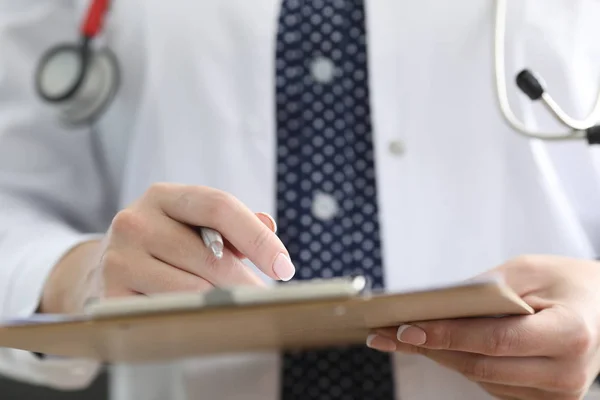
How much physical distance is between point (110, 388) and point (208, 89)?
0.68 meters

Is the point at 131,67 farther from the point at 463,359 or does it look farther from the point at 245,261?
the point at 463,359

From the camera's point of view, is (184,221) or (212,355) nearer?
(184,221)

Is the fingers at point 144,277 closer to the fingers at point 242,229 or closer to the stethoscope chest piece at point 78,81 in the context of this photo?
the fingers at point 242,229

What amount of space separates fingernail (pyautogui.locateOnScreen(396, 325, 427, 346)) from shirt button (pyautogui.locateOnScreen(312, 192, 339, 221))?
244 mm

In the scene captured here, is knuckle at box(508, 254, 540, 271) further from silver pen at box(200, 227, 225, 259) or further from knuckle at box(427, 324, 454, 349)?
Result: silver pen at box(200, 227, 225, 259)

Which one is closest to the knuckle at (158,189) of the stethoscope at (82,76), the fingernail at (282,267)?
the fingernail at (282,267)

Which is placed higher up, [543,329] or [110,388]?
[543,329]

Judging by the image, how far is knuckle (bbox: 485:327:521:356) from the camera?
18.1 inches

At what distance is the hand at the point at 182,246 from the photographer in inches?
18.9

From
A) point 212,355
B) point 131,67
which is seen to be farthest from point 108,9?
point 212,355

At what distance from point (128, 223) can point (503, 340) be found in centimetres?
28

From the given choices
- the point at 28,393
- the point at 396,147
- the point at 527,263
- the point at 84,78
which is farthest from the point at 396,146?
the point at 28,393

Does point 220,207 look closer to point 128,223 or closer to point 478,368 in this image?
point 128,223

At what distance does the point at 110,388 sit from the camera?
1.24 metres
